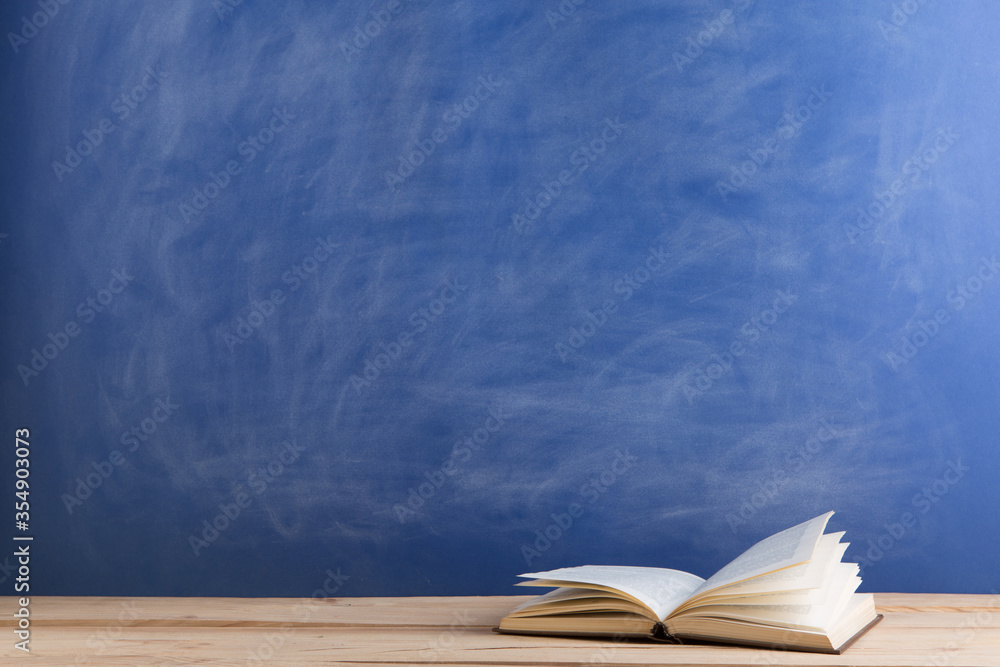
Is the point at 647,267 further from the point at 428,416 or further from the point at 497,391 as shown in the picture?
the point at 428,416

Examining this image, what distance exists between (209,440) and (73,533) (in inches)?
11.4

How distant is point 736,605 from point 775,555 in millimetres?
72

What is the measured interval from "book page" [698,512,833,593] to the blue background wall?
1.06 feet

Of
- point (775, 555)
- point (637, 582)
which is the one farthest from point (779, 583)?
point (637, 582)

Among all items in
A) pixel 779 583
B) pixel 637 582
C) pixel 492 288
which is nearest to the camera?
pixel 779 583

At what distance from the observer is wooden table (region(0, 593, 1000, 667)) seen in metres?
0.83

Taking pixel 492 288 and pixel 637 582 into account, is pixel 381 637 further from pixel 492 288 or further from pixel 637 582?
pixel 492 288

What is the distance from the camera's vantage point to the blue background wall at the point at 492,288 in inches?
50.8

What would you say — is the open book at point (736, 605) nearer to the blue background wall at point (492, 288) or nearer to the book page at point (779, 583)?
the book page at point (779, 583)

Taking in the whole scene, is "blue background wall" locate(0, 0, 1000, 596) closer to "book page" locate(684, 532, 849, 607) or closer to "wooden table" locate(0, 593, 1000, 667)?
"wooden table" locate(0, 593, 1000, 667)

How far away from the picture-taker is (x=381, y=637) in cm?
95

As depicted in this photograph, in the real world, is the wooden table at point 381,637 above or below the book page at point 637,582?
below

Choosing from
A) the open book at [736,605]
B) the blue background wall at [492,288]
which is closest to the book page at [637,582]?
the open book at [736,605]

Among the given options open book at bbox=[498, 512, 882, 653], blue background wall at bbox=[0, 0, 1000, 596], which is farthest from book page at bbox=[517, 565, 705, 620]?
blue background wall at bbox=[0, 0, 1000, 596]
